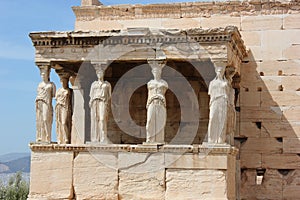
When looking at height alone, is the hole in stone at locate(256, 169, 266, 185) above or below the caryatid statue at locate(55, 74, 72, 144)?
below

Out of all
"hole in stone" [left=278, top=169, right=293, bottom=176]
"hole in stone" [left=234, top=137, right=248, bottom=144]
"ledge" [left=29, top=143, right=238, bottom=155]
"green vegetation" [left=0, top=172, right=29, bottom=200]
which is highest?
"hole in stone" [left=234, top=137, right=248, bottom=144]

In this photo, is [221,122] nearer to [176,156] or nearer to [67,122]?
[176,156]

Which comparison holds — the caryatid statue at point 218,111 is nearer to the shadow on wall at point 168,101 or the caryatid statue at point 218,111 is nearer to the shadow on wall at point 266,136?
the shadow on wall at point 168,101

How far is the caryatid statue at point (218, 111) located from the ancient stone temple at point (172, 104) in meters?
0.02

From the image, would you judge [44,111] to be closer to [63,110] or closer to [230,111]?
[63,110]

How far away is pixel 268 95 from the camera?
46.8 feet

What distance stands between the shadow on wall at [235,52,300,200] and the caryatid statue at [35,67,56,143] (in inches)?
159

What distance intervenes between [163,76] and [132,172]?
2.78m

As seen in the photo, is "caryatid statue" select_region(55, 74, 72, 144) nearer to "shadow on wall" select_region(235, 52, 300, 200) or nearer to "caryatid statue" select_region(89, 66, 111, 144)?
"caryatid statue" select_region(89, 66, 111, 144)

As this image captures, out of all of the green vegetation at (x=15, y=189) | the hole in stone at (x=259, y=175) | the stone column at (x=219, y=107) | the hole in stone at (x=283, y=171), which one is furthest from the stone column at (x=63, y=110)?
the green vegetation at (x=15, y=189)

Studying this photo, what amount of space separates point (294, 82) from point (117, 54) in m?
3.92

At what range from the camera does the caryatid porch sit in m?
12.2

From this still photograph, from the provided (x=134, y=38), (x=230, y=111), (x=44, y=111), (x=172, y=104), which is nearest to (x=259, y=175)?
(x=230, y=111)

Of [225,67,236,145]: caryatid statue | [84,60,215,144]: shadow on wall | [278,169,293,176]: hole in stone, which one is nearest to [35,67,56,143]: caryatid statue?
[84,60,215,144]: shadow on wall
